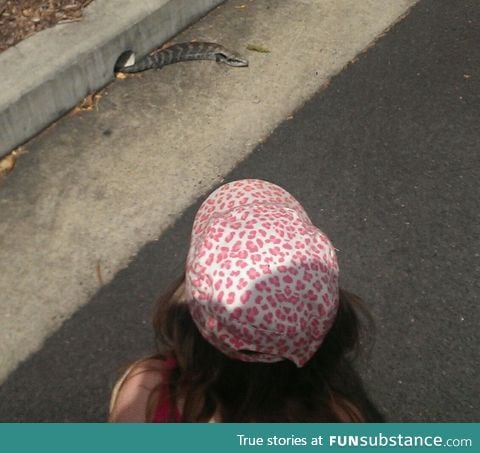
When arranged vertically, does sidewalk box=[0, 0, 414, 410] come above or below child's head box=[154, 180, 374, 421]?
below

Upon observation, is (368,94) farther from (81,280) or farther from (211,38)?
(81,280)

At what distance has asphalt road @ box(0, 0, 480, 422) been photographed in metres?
3.09

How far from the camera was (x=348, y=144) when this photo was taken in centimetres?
427

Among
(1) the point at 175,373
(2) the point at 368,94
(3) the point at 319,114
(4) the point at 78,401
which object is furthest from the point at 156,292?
(2) the point at 368,94

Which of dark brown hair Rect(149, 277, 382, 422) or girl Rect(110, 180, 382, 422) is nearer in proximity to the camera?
girl Rect(110, 180, 382, 422)

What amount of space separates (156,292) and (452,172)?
6.50 ft

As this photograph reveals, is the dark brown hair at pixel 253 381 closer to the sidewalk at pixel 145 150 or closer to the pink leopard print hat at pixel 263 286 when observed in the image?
the pink leopard print hat at pixel 263 286

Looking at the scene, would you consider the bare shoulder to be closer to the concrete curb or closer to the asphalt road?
the asphalt road

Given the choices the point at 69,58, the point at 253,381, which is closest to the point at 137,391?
the point at 253,381

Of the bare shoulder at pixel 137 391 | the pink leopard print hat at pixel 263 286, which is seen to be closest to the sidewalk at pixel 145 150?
the bare shoulder at pixel 137 391

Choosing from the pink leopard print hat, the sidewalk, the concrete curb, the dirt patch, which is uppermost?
the pink leopard print hat

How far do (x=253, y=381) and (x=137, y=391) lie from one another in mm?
425

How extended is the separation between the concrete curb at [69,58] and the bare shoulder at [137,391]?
7.47ft

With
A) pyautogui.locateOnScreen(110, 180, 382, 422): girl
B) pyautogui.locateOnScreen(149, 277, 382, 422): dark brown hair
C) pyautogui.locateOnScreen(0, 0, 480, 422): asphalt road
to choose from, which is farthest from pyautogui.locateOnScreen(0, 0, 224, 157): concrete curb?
pyautogui.locateOnScreen(149, 277, 382, 422): dark brown hair
